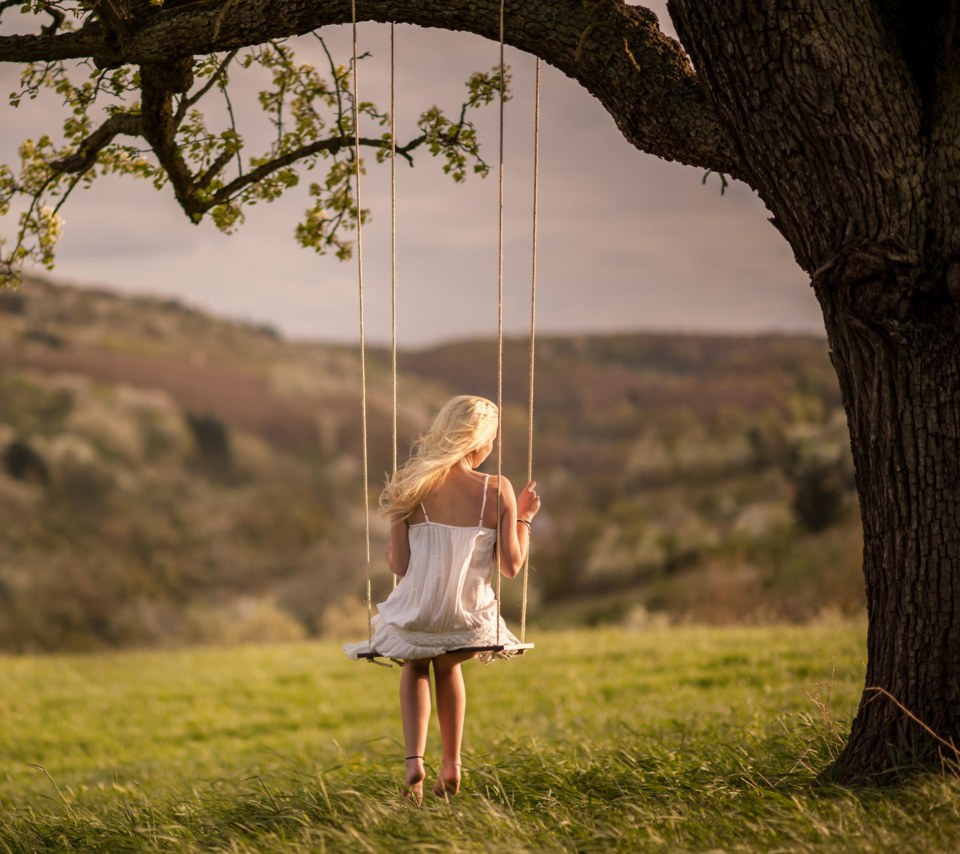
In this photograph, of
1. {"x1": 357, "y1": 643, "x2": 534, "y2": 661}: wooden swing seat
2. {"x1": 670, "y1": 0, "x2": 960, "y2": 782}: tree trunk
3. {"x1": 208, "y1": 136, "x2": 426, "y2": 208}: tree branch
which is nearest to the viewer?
{"x1": 670, "y1": 0, "x2": 960, "y2": 782}: tree trunk

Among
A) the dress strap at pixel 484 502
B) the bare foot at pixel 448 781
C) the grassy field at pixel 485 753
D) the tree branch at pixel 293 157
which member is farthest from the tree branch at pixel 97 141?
the bare foot at pixel 448 781

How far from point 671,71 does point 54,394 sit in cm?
2945

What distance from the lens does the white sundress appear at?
3789 mm

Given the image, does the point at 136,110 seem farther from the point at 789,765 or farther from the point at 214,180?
the point at 789,765

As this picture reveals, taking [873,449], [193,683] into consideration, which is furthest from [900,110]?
[193,683]

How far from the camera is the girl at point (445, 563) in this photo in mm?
3803

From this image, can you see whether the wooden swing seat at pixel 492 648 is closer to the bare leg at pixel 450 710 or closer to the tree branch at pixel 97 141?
the bare leg at pixel 450 710

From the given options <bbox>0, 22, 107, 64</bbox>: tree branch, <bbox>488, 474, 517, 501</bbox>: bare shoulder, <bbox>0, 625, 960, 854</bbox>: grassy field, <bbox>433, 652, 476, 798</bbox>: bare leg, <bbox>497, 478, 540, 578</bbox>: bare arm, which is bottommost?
<bbox>0, 625, 960, 854</bbox>: grassy field

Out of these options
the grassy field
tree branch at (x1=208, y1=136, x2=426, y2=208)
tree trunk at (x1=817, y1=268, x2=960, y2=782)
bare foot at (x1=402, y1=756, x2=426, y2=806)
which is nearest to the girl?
bare foot at (x1=402, y1=756, x2=426, y2=806)

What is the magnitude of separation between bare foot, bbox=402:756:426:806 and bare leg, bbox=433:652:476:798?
0.26 ft

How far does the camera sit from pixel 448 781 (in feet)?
12.6

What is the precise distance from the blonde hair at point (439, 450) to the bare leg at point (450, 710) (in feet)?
2.11

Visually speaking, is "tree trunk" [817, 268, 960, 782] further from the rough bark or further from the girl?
the girl

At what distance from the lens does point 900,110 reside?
343 centimetres
